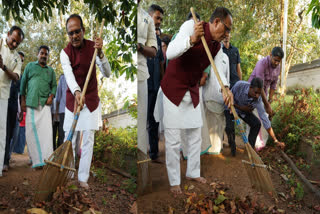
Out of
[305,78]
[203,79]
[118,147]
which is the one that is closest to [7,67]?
[118,147]

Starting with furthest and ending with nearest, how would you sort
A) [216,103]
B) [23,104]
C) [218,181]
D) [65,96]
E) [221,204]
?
1. [65,96]
2. [23,104]
3. [216,103]
4. [218,181]
5. [221,204]

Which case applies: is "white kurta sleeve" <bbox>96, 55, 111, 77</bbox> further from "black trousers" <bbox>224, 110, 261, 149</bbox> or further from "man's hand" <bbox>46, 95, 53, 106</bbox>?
"black trousers" <bbox>224, 110, 261, 149</bbox>

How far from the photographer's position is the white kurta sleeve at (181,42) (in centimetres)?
152

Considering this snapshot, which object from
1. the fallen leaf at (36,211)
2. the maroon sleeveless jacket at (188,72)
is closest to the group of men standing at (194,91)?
the maroon sleeveless jacket at (188,72)

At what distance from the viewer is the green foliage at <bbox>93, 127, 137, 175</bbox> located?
1792mm

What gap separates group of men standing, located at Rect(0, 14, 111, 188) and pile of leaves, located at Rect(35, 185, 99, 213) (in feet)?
0.38

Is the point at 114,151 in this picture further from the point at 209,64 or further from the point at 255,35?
the point at 255,35

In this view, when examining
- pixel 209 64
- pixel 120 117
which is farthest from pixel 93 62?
pixel 209 64

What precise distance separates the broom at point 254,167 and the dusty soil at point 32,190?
78 cm

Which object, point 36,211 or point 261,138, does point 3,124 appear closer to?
point 36,211

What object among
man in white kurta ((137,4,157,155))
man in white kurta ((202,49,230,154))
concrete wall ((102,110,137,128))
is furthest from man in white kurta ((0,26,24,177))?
man in white kurta ((202,49,230,154))

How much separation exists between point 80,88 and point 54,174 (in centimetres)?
57

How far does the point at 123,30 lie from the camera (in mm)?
1864

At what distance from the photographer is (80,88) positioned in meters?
1.90
